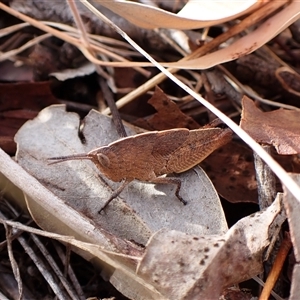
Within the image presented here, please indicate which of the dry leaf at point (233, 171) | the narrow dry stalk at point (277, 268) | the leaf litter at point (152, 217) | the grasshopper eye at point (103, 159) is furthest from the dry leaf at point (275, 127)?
the grasshopper eye at point (103, 159)

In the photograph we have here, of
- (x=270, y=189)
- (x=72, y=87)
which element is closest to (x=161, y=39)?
(x=72, y=87)

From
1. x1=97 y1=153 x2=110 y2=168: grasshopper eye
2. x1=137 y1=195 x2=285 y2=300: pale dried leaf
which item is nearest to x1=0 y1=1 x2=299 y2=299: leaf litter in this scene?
x1=137 y1=195 x2=285 y2=300: pale dried leaf

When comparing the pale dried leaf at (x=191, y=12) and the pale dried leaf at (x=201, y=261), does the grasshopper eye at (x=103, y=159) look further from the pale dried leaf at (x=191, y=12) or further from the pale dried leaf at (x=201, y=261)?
the pale dried leaf at (x=191, y=12)

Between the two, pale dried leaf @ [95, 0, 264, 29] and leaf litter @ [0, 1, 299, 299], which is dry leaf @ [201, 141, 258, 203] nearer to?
leaf litter @ [0, 1, 299, 299]

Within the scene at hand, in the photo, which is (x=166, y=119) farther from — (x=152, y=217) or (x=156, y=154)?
(x=152, y=217)

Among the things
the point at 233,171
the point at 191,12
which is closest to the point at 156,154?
the point at 233,171
